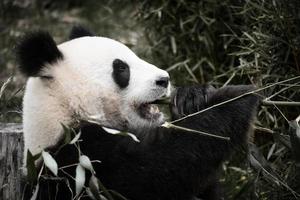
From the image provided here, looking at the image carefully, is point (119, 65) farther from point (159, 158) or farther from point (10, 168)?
point (10, 168)

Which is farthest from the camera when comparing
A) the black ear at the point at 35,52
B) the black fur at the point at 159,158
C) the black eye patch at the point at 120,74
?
the black eye patch at the point at 120,74

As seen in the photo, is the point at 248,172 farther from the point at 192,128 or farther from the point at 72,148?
the point at 72,148

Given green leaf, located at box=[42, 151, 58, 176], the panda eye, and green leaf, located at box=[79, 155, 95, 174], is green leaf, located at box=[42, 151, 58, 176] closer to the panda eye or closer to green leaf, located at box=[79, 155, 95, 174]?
green leaf, located at box=[79, 155, 95, 174]

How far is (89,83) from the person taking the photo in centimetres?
370

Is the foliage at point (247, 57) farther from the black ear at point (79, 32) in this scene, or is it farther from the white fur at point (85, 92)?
the black ear at point (79, 32)

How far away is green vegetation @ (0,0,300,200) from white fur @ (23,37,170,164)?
697 mm

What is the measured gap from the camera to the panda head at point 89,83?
362 centimetres

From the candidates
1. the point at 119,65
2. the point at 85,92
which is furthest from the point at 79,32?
the point at 85,92

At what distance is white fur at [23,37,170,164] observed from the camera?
3596 mm

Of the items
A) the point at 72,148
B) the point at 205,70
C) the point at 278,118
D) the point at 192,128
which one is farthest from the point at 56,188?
the point at 205,70

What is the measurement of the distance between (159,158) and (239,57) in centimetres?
185

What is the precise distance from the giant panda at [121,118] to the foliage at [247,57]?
0.38 metres

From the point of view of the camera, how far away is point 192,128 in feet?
11.9

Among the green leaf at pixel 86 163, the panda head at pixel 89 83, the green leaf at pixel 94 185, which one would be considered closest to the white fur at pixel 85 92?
the panda head at pixel 89 83
